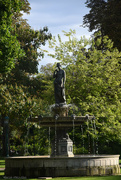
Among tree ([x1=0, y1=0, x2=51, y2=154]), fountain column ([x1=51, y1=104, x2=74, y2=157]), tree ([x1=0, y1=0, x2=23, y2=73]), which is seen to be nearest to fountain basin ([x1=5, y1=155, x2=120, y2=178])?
fountain column ([x1=51, y1=104, x2=74, y2=157])

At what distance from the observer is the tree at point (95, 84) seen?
2502cm

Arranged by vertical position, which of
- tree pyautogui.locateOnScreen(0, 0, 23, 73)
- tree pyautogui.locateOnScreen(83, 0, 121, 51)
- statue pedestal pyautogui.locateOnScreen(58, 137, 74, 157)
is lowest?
statue pedestal pyautogui.locateOnScreen(58, 137, 74, 157)

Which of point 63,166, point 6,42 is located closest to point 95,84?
point 6,42

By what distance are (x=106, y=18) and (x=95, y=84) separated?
28.0 feet

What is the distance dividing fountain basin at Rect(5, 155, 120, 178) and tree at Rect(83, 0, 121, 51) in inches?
738

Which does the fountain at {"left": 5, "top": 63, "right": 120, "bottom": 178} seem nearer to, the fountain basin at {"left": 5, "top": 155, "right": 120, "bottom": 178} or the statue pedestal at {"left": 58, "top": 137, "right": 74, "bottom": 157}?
the fountain basin at {"left": 5, "top": 155, "right": 120, "bottom": 178}

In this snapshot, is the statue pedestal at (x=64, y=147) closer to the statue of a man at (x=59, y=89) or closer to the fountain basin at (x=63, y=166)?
the statue of a man at (x=59, y=89)

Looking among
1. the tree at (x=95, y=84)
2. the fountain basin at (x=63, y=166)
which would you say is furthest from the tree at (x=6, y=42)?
the fountain basin at (x=63, y=166)

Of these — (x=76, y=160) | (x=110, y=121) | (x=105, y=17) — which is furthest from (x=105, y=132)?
(x=105, y=17)

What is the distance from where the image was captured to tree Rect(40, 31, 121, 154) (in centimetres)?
2502

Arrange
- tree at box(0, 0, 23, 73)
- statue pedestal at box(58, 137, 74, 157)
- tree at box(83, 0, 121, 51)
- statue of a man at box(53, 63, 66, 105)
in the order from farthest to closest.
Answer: tree at box(83, 0, 121, 51) → tree at box(0, 0, 23, 73) → statue of a man at box(53, 63, 66, 105) → statue pedestal at box(58, 137, 74, 157)

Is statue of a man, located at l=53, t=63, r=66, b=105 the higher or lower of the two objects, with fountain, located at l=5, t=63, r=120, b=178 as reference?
higher

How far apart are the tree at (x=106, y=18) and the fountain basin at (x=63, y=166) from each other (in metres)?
18.7

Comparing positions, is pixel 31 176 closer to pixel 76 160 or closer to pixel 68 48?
pixel 76 160
